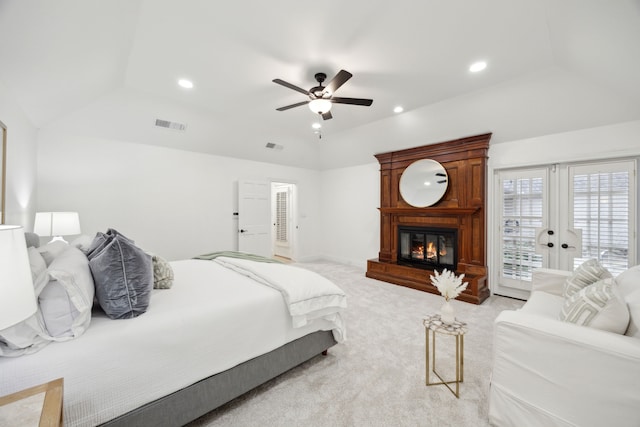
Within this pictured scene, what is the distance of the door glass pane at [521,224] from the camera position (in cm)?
379

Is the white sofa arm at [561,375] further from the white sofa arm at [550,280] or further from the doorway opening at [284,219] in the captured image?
the doorway opening at [284,219]

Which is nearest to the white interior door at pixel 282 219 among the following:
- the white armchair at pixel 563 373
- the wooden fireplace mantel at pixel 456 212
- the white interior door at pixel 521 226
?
the wooden fireplace mantel at pixel 456 212

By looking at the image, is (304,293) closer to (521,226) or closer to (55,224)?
(55,224)

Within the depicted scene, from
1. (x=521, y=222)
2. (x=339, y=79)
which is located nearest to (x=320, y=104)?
(x=339, y=79)

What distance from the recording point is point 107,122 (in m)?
3.74

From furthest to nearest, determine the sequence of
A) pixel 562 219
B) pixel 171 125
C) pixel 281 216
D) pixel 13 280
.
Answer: pixel 281 216 → pixel 171 125 → pixel 562 219 → pixel 13 280

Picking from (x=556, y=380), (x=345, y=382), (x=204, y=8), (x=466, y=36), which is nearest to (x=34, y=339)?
(x=345, y=382)

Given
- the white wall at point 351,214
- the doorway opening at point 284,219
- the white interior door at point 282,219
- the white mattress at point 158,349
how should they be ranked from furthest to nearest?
the white interior door at point 282,219 < the doorway opening at point 284,219 < the white wall at point 351,214 < the white mattress at point 158,349

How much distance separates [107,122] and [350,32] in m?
3.63

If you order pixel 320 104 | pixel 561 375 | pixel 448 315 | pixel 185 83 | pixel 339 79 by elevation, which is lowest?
pixel 561 375

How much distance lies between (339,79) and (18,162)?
335cm

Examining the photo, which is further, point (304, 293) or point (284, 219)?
point (284, 219)

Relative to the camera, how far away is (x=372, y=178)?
5.80 metres

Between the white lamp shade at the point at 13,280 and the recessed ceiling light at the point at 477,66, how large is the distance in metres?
3.63
